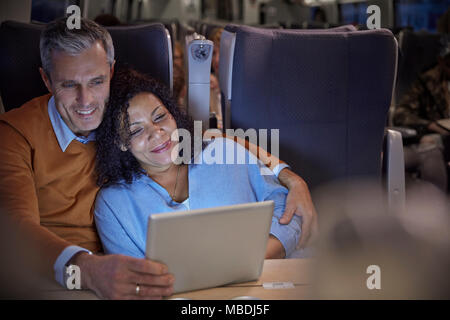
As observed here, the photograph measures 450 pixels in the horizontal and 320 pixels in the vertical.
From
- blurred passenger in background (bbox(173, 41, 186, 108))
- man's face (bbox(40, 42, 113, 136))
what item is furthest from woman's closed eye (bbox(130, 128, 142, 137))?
blurred passenger in background (bbox(173, 41, 186, 108))

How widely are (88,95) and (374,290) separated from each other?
87cm

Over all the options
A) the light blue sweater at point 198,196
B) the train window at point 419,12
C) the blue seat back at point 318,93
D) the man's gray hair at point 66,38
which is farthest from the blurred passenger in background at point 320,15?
the man's gray hair at point 66,38

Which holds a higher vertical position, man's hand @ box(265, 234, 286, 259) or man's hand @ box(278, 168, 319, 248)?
man's hand @ box(278, 168, 319, 248)

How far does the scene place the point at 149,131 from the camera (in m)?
1.34

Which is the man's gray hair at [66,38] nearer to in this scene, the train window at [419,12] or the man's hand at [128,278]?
the man's hand at [128,278]

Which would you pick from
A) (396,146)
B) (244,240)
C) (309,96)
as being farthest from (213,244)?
(396,146)

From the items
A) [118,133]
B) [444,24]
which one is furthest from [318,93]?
[444,24]

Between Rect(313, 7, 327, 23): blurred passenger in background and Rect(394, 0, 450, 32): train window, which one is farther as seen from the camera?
Rect(313, 7, 327, 23): blurred passenger in background

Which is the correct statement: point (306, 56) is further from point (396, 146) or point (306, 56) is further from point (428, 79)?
point (428, 79)

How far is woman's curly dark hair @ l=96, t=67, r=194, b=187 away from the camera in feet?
4.43

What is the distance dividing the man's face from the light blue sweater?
0.68ft

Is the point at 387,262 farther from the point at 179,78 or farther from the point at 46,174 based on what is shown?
the point at 179,78
